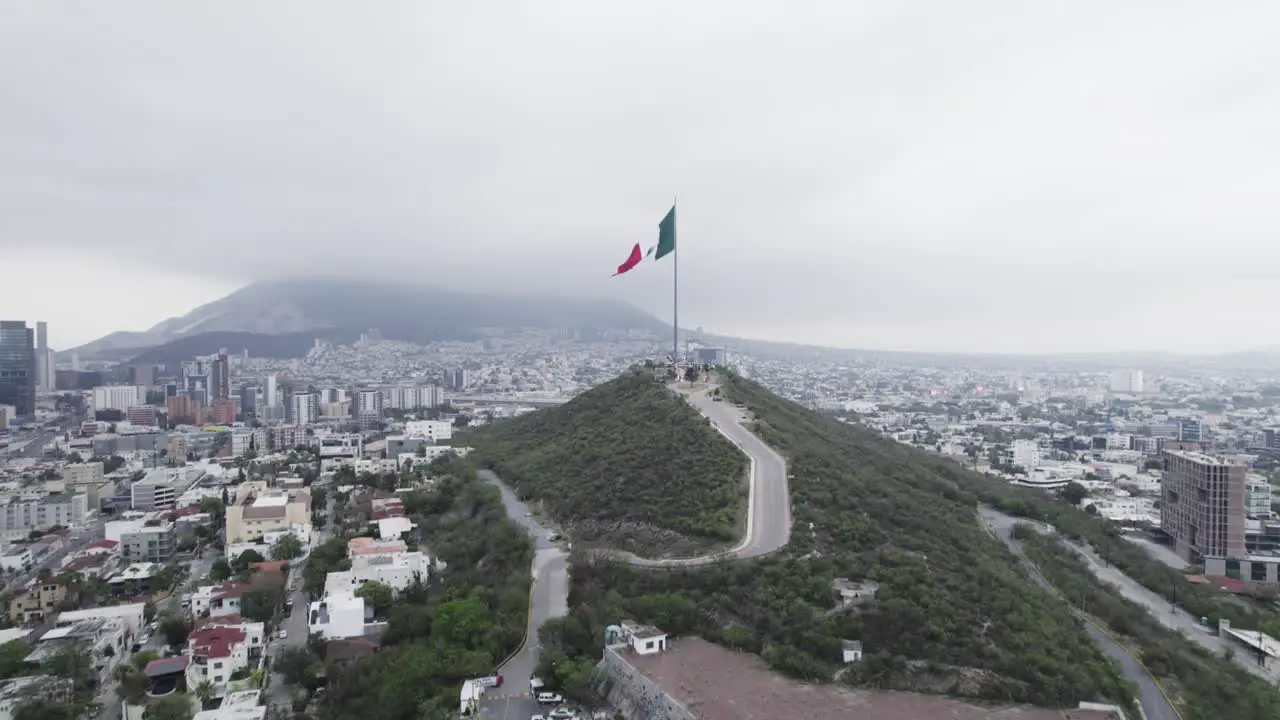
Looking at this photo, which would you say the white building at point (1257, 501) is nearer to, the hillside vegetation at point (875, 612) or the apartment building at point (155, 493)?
the hillside vegetation at point (875, 612)

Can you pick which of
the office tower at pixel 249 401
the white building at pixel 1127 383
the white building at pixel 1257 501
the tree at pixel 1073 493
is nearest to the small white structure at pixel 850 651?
the white building at pixel 1257 501

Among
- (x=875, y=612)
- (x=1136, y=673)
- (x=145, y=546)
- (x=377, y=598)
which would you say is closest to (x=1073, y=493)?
(x=1136, y=673)

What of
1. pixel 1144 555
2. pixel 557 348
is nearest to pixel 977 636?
pixel 1144 555

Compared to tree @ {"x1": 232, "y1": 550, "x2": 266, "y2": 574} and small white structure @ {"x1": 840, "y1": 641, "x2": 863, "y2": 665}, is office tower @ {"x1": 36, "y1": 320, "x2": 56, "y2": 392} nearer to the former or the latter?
tree @ {"x1": 232, "y1": 550, "x2": 266, "y2": 574}

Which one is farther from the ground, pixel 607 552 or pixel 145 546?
pixel 607 552

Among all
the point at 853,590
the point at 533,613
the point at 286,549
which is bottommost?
the point at 286,549

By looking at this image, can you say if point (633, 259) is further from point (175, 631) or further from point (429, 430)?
point (429, 430)

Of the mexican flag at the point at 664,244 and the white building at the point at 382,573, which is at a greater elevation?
the mexican flag at the point at 664,244

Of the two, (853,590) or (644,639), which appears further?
(853,590)
